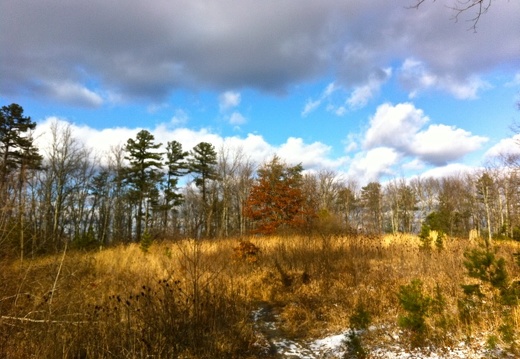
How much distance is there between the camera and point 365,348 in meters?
4.54

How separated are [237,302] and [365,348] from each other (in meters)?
2.14

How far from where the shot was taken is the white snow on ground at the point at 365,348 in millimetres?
4016

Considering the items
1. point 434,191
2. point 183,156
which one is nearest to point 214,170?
point 183,156

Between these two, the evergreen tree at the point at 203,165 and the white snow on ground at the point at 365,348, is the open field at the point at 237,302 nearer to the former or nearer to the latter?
the white snow on ground at the point at 365,348

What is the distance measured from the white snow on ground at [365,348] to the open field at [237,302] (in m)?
0.08

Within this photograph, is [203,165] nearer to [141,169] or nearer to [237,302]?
[141,169]

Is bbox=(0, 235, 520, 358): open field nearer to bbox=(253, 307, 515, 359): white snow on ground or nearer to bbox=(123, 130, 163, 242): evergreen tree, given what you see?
bbox=(253, 307, 515, 359): white snow on ground

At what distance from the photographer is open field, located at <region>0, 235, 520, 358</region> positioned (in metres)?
3.61

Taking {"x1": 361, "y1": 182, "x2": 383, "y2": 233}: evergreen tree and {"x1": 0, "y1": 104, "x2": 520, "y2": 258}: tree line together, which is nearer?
{"x1": 0, "y1": 104, "x2": 520, "y2": 258}: tree line

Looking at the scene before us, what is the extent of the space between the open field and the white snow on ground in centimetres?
8

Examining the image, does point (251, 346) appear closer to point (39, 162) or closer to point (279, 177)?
point (279, 177)

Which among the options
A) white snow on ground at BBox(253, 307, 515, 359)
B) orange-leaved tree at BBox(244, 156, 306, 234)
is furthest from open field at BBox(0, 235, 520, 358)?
orange-leaved tree at BBox(244, 156, 306, 234)

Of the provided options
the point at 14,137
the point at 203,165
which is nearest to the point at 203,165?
the point at 203,165

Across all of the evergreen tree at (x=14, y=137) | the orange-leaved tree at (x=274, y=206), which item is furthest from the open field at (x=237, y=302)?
the evergreen tree at (x=14, y=137)
